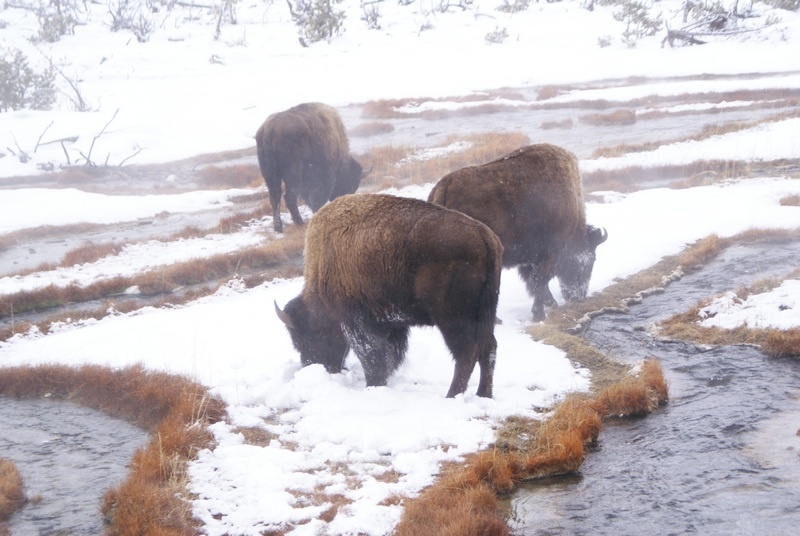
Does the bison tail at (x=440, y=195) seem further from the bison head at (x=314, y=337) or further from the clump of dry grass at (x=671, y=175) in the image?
the clump of dry grass at (x=671, y=175)

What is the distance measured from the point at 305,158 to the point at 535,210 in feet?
22.1

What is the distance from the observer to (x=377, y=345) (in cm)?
727

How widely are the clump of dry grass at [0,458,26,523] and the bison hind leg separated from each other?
311 cm

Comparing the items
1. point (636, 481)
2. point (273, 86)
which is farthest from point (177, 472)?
point (273, 86)

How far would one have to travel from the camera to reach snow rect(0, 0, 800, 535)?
6008 mm

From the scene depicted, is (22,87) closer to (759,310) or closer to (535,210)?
(535,210)

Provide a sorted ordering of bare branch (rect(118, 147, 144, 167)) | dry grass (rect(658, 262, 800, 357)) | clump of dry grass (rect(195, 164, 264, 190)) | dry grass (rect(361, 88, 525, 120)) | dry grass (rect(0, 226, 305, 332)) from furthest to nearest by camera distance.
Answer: dry grass (rect(361, 88, 525, 120)), bare branch (rect(118, 147, 144, 167)), clump of dry grass (rect(195, 164, 264, 190)), dry grass (rect(0, 226, 305, 332)), dry grass (rect(658, 262, 800, 357))

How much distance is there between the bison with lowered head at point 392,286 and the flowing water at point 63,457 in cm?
204

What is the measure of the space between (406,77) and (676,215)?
75.5 ft

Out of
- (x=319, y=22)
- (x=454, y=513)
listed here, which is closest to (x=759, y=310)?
(x=454, y=513)

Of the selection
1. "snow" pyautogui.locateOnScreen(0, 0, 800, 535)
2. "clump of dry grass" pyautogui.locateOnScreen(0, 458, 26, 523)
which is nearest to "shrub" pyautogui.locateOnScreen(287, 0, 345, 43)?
"snow" pyautogui.locateOnScreen(0, 0, 800, 535)

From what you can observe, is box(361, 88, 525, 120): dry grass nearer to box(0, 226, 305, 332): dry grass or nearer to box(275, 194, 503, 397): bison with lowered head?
box(0, 226, 305, 332): dry grass

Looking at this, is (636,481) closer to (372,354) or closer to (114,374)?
(372,354)

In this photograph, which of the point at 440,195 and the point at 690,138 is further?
the point at 690,138
